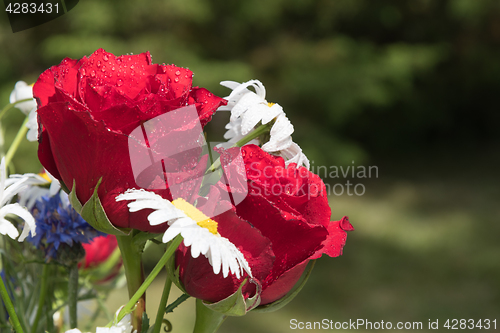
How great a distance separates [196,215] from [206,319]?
7 centimetres

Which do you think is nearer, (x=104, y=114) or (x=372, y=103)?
(x=104, y=114)

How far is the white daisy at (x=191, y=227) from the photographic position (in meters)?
0.15

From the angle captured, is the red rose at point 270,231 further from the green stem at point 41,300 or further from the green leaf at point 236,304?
the green stem at point 41,300

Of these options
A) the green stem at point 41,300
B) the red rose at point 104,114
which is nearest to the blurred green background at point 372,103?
the green stem at point 41,300

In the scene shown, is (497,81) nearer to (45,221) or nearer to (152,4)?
(152,4)

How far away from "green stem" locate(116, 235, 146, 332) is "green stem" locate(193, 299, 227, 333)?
0.03 meters

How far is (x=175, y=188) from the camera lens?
18 centimetres

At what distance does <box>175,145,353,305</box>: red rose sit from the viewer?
7.3 inches

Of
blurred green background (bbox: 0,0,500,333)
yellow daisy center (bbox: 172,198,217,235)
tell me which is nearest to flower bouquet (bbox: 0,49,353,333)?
yellow daisy center (bbox: 172,198,217,235)

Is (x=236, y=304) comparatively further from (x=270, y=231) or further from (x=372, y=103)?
(x=372, y=103)

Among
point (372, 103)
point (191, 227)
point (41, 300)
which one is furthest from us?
point (372, 103)

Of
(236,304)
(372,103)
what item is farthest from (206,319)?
(372,103)

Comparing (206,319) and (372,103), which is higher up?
(206,319)

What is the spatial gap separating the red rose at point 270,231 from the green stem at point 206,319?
1 centimetres
